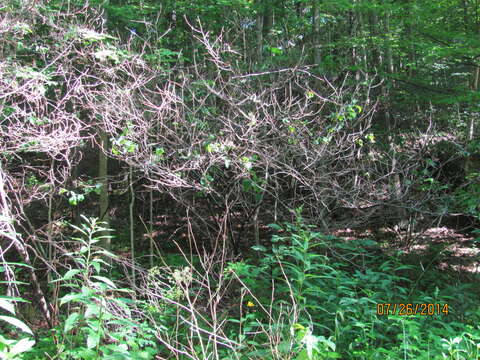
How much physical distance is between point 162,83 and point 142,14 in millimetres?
Answer: 1700

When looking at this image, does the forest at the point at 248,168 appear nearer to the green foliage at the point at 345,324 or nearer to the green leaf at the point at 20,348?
the green foliage at the point at 345,324

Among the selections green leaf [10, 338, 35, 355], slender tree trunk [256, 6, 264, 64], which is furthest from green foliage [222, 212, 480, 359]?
slender tree trunk [256, 6, 264, 64]

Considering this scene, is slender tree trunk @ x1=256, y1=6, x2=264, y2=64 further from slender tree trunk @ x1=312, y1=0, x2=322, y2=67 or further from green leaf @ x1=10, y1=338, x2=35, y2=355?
green leaf @ x1=10, y1=338, x2=35, y2=355

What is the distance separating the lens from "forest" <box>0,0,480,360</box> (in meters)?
3.51

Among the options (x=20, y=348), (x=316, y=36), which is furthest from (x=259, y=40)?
(x=20, y=348)

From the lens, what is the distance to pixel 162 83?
5934 mm

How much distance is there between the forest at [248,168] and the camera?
138 inches

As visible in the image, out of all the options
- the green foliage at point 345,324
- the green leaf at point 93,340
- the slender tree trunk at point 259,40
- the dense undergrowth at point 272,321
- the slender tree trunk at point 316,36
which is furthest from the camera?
the slender tree trunk at point 316,36
